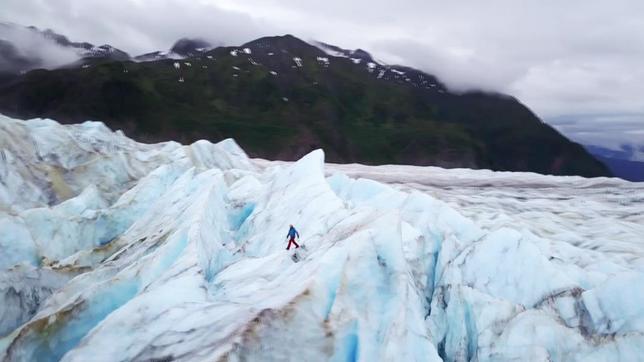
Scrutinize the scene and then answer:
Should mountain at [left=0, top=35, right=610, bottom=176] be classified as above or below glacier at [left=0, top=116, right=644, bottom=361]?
above

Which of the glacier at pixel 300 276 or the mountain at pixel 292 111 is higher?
the mountain at pixel 292 111

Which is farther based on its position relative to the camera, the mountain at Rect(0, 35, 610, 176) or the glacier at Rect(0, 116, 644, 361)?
the mountain at Rect(0, 35, 610, 176)

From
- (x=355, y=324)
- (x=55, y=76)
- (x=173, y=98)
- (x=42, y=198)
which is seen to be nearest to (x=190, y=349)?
(x=355, y=324)

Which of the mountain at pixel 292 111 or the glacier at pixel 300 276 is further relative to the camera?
the mountain at pixel 292 111

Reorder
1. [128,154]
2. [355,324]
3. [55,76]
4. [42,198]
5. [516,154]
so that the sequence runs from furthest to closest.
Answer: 1. [516,154]
2. [55,76]
3. [128,154]
4. [42,198]
5. [355,324]

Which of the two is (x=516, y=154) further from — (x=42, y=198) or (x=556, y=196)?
(x=42, y=198)
